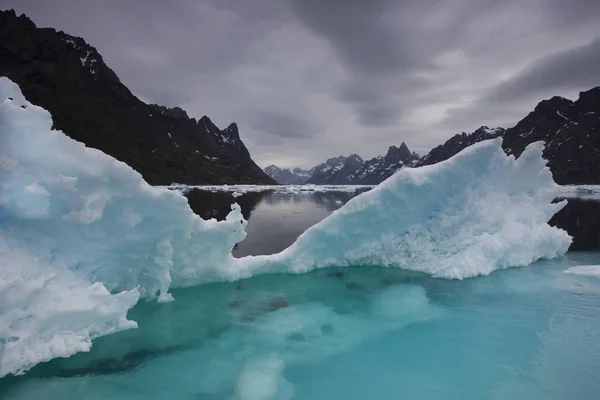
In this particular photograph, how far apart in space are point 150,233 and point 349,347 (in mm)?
6759

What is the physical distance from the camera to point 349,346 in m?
8.15

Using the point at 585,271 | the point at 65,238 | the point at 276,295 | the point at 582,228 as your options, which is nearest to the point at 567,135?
the point at 582,228

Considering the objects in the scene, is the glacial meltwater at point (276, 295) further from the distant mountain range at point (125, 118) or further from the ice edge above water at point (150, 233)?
the distant mountain range at point (125, 118)

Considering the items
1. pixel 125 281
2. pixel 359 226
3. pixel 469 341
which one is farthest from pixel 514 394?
pixel 125 281

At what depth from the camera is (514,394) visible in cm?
594

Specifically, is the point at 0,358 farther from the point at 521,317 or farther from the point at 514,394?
the point at 521,317

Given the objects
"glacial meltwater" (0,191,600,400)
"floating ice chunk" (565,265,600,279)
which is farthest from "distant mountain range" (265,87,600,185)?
"glacial meltwater" (0,191,600,400)

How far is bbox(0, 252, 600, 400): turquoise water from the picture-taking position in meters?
6.23

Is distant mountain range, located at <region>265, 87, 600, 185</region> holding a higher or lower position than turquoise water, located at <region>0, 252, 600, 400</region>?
higher

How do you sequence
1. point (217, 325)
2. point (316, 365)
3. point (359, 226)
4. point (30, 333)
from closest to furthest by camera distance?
point (30, 333)
point (316, 365)
point (217, 325)
point (359, 226)

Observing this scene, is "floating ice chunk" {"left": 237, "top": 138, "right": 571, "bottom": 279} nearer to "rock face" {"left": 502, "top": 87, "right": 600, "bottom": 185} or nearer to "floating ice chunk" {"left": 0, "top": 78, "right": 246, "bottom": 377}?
"floating ice chunk" {"left": 0, "top": 78, "right": 246, "bottom": 377}

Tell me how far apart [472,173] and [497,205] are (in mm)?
2007

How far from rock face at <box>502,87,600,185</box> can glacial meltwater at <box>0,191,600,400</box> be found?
425 feet

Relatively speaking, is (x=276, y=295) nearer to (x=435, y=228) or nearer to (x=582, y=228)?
(x=435, y=228)
